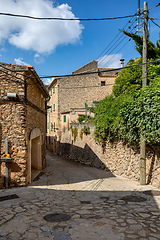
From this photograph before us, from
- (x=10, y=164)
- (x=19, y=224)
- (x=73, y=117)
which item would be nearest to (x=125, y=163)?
(x=10, y=164)

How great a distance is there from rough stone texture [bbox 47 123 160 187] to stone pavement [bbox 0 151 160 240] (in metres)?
1.04

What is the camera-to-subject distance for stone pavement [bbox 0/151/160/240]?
3.97m

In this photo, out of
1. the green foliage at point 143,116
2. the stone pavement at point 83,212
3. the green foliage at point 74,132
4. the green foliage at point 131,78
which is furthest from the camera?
the green foliage at point 74,132

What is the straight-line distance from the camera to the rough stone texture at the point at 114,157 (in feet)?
27.7

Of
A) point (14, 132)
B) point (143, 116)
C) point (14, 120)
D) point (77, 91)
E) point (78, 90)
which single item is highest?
point (78, 90)

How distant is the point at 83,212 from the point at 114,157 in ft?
24.1

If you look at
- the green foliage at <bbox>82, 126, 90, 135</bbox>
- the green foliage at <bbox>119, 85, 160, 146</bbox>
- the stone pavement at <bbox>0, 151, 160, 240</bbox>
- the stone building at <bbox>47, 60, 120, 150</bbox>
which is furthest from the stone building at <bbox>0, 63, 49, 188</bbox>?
the stone building at <bbox>47, 60, 120, 150</bbox>

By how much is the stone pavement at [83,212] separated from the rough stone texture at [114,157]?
1.04m

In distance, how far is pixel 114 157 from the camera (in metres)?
12.2

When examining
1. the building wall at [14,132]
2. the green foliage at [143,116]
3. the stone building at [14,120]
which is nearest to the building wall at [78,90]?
the green foliage at [143,116]

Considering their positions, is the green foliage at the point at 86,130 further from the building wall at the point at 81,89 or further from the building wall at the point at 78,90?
the building wall at the point at 81,89

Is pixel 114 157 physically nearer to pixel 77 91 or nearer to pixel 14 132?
pixel 14 132

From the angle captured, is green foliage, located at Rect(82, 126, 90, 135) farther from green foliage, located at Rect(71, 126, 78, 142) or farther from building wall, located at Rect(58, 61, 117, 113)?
building wall, located at Rect(58, 61, 117, 113)

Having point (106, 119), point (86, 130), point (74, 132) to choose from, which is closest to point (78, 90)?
point (74, 132)
